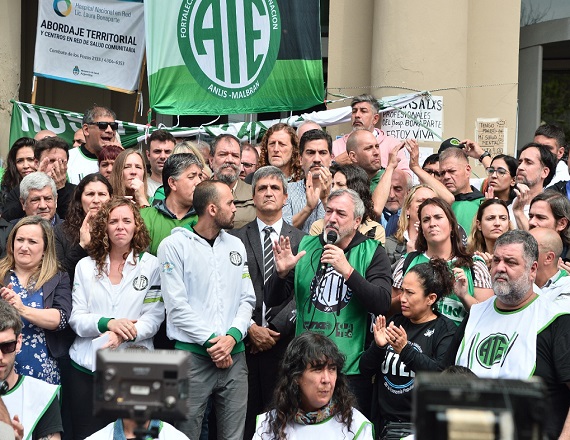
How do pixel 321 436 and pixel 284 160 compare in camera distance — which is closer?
pixel 321 436

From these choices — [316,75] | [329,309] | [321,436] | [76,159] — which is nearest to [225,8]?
[316,75]

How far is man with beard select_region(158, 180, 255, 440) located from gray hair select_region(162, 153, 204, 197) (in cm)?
50

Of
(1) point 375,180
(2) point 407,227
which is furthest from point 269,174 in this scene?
(1) point 375,180

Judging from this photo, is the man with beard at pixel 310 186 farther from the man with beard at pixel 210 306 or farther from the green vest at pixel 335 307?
the man with beard at pixel 210 306

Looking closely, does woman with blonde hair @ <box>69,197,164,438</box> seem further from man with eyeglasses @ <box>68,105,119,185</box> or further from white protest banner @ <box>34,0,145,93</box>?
white protest banner @ <box>34,0,145,93</box>

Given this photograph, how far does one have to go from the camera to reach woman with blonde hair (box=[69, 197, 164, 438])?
23.4ft

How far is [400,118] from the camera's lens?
38.2 feet

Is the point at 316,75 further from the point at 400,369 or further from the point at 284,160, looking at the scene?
the point at 400,369

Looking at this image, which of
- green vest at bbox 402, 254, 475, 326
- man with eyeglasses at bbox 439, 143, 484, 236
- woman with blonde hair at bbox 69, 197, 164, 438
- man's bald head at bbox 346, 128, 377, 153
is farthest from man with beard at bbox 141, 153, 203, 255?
man with eyeglasses at bbox 439, 143, 484, 236

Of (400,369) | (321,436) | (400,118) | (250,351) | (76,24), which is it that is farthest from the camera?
(76,24)

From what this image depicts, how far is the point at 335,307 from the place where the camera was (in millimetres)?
7168

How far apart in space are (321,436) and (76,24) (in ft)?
27.9

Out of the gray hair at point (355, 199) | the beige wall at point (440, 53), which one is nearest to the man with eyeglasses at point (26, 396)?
the gray hair at point (355, 199)

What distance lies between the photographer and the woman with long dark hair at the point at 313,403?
6.40 m
